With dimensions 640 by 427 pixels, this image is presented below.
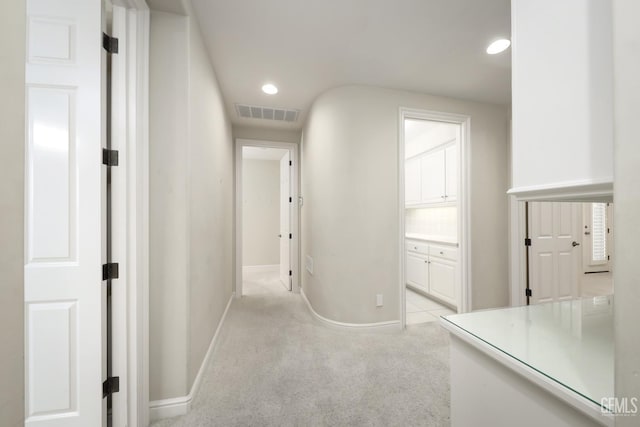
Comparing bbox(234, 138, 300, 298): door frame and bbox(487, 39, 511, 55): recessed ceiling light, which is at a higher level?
bbox(487, 39, 511, 55): recessed ceiling light

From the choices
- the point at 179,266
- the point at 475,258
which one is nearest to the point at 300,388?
the point at 179,266

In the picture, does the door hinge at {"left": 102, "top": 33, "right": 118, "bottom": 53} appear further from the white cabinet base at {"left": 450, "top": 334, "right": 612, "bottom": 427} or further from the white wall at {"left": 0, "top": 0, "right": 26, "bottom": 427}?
the white cabinet base at {"left": 450, "top": 334, "right": 612, "bottom": 427}

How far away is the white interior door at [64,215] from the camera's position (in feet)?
3.64

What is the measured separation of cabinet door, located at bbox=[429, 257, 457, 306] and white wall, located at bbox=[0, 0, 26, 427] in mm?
3459

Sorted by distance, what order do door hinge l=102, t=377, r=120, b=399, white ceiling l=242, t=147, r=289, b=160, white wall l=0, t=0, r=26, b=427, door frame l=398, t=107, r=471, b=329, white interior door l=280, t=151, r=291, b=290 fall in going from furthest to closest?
white ceiling l=242, t=147, r=289, b=160
white interior door l=280, t=151, r=291, b=290
door frame l=398, t=107, r=471, b=329
door hinge l=102, t=377, r=120, b=399
white wall l=0, t=0, r=26, b=427

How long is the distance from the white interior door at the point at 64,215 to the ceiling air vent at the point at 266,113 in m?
1.93

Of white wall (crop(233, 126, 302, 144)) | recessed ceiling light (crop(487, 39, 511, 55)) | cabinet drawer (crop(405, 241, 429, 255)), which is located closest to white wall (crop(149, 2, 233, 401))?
white wall (crop(233, 126, 302, 144))

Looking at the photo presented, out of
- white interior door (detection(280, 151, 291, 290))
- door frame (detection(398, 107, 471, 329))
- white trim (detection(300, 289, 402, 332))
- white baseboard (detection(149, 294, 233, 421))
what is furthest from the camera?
white interior door (detection(280, 151, 291, 290))

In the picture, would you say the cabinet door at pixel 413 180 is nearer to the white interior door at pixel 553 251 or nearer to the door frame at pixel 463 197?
the door frame at pixel 463 197

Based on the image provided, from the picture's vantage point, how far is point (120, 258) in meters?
1.24

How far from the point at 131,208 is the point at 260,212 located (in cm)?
425

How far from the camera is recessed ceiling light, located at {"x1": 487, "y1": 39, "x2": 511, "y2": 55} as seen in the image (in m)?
1.88

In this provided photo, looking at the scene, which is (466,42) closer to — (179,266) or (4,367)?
(179,266)

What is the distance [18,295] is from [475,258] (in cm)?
337
